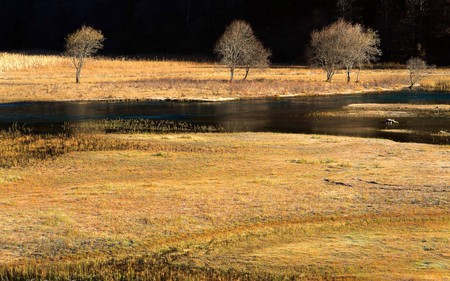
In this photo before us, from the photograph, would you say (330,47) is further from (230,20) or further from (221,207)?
(230,20)

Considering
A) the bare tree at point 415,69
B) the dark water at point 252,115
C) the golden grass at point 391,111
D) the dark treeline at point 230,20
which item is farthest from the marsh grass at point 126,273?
the dark treeline at point 230,20

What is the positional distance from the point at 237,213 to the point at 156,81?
2480 inches

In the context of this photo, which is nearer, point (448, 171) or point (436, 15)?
point (448, 171)

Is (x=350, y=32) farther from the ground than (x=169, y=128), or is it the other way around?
(x=350, y=32)

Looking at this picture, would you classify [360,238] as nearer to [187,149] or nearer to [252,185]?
[252,185]

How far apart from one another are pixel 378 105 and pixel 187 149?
107 ft

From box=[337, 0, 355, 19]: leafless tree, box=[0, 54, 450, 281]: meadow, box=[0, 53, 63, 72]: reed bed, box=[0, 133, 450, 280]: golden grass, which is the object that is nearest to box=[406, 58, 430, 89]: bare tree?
box=[337, 0, 355, 19]: leafless tree

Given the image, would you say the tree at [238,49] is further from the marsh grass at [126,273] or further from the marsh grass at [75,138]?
the marsh grass at [126,273]

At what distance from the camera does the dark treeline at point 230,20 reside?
12012cm

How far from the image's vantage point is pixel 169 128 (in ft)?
144

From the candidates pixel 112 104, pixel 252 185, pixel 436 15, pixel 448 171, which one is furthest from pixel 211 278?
pixel 436 15

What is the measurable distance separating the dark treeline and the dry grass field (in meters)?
15.5

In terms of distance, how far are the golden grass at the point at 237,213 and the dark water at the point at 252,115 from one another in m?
12.2

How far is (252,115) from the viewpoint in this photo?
53250 millimetres
